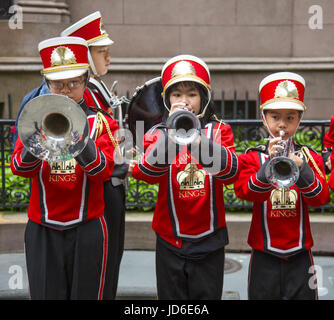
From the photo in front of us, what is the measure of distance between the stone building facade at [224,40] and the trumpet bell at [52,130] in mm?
7202

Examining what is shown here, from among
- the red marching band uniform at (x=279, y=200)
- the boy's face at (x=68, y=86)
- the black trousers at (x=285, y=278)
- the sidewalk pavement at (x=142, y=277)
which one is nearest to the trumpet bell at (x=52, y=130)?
the boy's face at (x=68, y=86)

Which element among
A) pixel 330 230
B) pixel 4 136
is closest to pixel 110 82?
pixel 4 136

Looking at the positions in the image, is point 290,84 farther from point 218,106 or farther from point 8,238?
point 218,106

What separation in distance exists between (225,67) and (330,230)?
5.06 meters

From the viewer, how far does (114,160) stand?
321 centimetres

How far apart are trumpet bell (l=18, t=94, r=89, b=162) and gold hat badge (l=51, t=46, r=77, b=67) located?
0.47 m

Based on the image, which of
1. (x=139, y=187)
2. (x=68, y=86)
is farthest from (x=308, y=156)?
(x=139, y=187)

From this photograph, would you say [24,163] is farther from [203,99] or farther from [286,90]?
[286,90]

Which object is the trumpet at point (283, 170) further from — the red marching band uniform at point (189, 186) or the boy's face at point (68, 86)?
the boy's face at point (68, 86)

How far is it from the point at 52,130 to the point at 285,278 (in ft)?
5.90

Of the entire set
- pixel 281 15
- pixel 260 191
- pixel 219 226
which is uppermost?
pixel 281 15

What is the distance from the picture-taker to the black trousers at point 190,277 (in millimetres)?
3043

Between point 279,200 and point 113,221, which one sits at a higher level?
point 279,200

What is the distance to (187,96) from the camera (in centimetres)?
303
